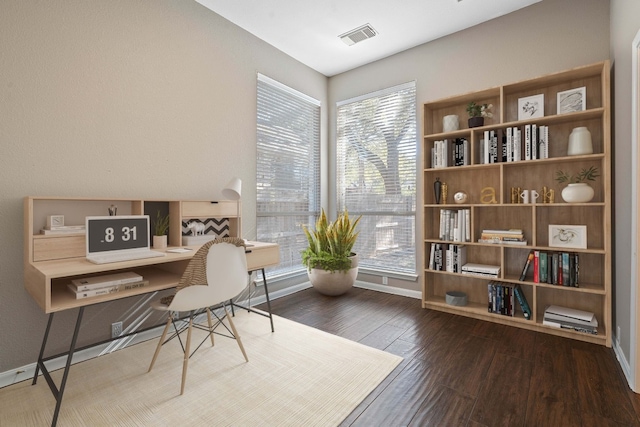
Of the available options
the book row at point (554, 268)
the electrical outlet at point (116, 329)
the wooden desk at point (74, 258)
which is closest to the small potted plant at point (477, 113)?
the book row at point (554, 268)

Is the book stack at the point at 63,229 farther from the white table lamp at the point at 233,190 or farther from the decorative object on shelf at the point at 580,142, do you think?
the decorative object on shelf at the point at 580,142

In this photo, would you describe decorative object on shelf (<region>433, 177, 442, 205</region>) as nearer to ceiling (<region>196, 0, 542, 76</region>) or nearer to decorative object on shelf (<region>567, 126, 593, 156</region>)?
decorative object on shelf (<region>567, 126, 593, 156</region>)

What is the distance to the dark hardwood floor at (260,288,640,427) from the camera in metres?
1.56

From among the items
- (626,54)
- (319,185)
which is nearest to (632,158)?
(626,54)

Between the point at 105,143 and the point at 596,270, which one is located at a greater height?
the point at 105,143

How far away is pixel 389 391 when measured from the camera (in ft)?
5.83

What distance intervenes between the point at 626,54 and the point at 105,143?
11.7 feet

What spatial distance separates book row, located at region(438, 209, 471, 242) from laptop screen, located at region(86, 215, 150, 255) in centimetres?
264

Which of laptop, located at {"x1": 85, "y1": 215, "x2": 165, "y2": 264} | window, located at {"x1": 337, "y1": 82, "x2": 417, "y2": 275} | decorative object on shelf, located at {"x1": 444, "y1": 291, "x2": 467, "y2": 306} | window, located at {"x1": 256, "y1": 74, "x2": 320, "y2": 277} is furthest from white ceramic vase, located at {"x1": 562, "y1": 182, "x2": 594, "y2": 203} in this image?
laptop, located at {"x1": 85, "y1": 215, "x2": 165, "y2": 264}

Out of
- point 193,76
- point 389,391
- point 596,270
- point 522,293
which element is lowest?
point 389,391

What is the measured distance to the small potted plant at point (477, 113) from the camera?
2.89 m

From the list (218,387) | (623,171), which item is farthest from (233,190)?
(623,171)

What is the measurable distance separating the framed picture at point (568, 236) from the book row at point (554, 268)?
74 mm

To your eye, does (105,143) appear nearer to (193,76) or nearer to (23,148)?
(23,148)
